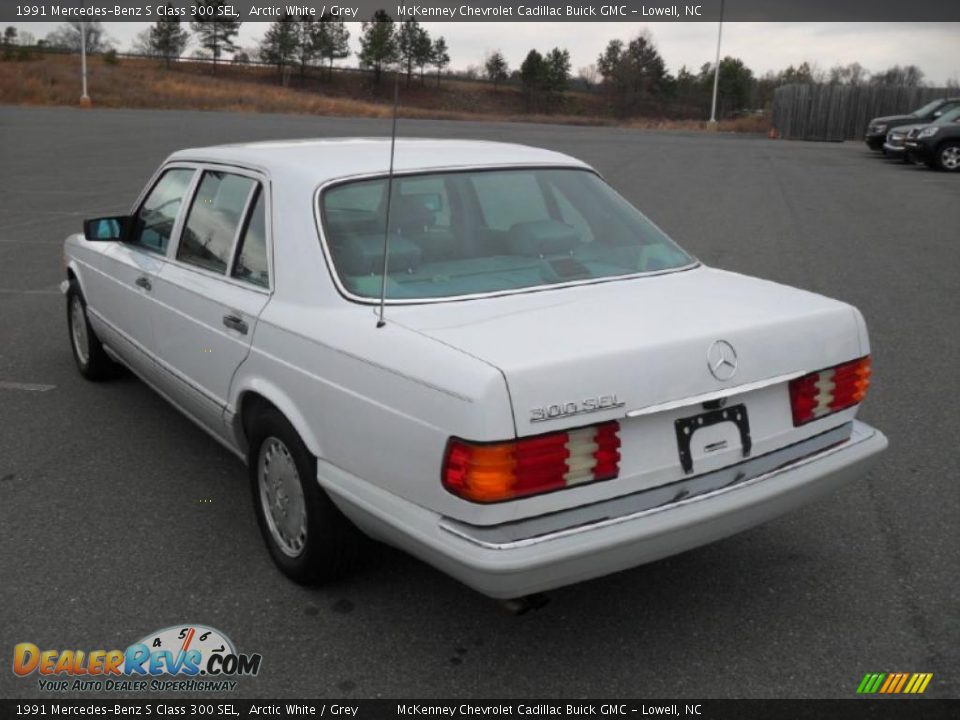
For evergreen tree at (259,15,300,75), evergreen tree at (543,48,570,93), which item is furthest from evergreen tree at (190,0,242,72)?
evergreen tree at (543,48,570,93)

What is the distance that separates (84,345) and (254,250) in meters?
2.73

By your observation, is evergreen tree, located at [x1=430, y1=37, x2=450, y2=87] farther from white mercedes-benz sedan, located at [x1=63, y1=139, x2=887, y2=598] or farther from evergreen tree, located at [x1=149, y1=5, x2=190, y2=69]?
evergreen tree, located at [x1=149, y1=5, x2=190, y2=69]

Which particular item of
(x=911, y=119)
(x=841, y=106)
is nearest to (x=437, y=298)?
(x=911, y=119)

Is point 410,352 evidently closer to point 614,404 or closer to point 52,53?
point 614,404

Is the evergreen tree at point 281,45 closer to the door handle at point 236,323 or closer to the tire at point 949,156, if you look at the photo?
the tire at point 949,156

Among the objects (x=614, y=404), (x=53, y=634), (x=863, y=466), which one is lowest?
(x=53, y=634)

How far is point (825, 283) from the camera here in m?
8.99

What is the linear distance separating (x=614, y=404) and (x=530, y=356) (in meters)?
0.28

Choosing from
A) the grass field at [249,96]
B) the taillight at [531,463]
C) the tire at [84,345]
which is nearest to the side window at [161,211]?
the tire at [84,345]

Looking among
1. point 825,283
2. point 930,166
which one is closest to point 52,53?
point 930,166

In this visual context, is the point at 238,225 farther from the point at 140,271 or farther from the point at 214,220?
the point at 140,271

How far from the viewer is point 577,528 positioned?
2664 millimetres

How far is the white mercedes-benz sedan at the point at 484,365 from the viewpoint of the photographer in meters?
2.64
